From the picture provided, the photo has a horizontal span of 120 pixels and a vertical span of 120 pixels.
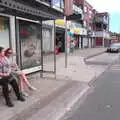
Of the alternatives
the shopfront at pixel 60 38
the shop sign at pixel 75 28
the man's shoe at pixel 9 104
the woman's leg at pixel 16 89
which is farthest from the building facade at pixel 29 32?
the shop sign at pixel 75 28

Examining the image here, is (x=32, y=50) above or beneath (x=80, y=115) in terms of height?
above

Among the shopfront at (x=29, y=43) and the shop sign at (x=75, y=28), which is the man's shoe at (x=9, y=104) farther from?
the shop sign at (x=75, y=28)

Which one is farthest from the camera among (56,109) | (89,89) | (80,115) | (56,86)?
(89,89)

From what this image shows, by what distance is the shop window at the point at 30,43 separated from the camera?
31.8 feet

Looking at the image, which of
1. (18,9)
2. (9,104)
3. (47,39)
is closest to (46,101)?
(9,104)

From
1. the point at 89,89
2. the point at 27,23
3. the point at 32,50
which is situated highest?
the point at 27,23

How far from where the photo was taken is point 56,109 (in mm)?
7098

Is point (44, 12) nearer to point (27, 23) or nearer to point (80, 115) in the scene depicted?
point (27, 23)

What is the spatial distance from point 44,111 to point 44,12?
3.41 metres

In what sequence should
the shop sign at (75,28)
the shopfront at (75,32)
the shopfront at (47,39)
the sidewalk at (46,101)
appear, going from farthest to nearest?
the shopfront at (75,32) → the shop sign at (75,28) → the shopfront at (47,39) → the sidewalk at (46,101)

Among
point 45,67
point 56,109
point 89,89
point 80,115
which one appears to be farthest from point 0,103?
point 45,67

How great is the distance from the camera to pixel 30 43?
10.3 m

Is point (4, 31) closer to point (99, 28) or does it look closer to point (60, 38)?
point (60, 38)

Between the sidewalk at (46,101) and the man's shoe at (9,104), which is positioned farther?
the man's shoe at (9,104)
